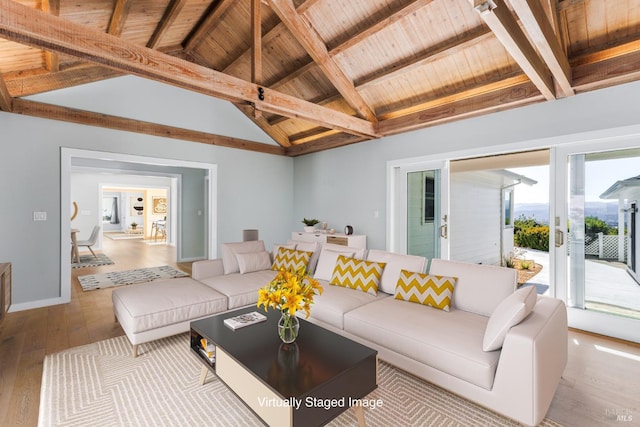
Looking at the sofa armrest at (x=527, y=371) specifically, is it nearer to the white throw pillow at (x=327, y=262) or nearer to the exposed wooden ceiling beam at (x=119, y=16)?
the white throw pillow at (x=327, y=262)

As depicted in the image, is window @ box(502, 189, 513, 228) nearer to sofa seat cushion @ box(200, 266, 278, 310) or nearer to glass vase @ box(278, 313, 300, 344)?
sofa seat cushion @ box(200, 266, 278, 310)

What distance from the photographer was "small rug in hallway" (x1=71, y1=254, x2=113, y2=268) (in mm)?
6438

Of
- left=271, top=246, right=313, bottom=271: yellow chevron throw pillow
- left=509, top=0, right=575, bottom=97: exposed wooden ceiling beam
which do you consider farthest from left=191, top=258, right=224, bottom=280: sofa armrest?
left=509, top=0, right=575, bottom=97: exposed wooden ceiling beam

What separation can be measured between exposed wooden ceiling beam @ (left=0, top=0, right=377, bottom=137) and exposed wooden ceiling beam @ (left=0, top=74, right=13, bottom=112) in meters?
1.48

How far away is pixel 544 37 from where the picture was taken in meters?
2.15

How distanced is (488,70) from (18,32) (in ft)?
14.2

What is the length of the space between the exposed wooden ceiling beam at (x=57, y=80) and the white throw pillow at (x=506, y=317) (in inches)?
195

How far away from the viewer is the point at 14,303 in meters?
3.69

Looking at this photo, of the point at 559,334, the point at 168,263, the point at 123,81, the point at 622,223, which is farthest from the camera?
the point at 168,263

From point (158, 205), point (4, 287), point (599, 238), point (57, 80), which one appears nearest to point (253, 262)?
point (4, 287)

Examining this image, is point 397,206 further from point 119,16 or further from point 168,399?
point 119,16

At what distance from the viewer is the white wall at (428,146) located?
9.95 ft

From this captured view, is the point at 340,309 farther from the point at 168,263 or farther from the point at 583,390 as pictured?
the point at 168,263

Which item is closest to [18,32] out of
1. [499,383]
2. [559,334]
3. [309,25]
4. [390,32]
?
[309,25]
